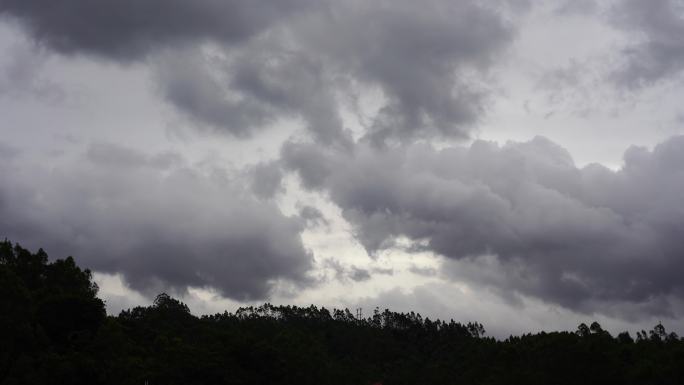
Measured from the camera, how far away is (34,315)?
73125 mm

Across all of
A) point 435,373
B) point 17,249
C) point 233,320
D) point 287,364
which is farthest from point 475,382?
point 233,320

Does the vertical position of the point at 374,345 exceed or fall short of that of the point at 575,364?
it exceeds it

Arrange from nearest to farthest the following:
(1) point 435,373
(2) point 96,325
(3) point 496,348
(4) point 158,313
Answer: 1. (2) point 96,325
2. (3) point 496,348
3. (1) point 435,373
4. (4) point 158,313

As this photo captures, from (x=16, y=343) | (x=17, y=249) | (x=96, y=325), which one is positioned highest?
(x=17, y=249)

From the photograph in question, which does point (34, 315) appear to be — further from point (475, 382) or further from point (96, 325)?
point (475, 382)

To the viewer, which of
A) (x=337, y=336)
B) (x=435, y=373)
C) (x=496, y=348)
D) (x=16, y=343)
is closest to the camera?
(x=16, y=343)

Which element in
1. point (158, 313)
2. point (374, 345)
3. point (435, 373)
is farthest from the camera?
point (374, 345)

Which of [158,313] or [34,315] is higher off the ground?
[158,313]

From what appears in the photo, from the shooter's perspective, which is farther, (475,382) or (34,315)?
(475,382)

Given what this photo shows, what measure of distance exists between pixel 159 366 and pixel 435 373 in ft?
145

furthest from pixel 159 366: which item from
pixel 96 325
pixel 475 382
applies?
pixel 475 382

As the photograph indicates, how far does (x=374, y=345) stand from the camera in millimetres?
163875

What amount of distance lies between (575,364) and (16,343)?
58.0 metres

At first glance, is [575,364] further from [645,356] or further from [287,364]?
[287,364]
